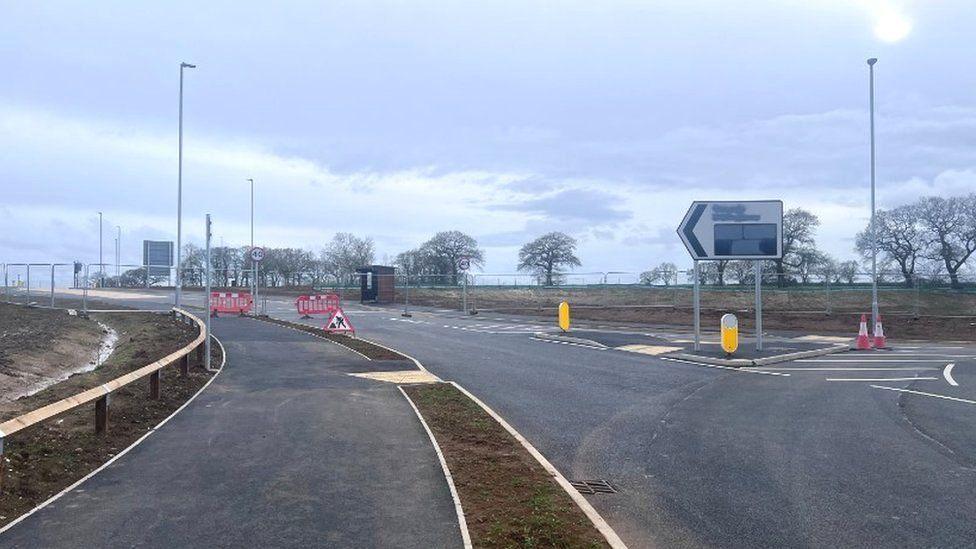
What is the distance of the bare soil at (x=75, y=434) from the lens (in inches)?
269

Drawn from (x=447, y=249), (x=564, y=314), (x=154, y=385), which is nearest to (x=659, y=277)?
(x=564, y=314)

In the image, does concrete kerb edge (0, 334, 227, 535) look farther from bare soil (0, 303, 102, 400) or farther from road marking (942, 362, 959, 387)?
road marking (942, 362, 959, 387)

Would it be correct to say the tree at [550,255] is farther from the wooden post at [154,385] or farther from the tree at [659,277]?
the wooden post at [154,385]

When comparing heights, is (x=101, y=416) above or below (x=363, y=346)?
above

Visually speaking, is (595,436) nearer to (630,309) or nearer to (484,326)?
(484,326)

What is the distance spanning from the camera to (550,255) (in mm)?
89125

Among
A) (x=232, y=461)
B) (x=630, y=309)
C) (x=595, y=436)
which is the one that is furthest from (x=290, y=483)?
(x=630, y=309)

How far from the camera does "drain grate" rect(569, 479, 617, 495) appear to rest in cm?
682

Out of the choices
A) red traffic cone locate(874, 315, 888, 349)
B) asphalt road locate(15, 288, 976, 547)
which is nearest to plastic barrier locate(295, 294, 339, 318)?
asphalt road locate(15, 288, 976, 547)

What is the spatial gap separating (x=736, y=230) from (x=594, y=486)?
1606 centimetres

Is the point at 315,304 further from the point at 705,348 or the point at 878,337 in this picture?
the point at 878,337

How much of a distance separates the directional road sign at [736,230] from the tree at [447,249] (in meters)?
A: 72.0

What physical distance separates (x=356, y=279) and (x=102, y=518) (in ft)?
224

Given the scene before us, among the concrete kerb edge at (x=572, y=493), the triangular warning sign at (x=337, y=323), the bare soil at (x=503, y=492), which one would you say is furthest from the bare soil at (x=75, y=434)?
the triangular warning sign at (x=337, y=323)
